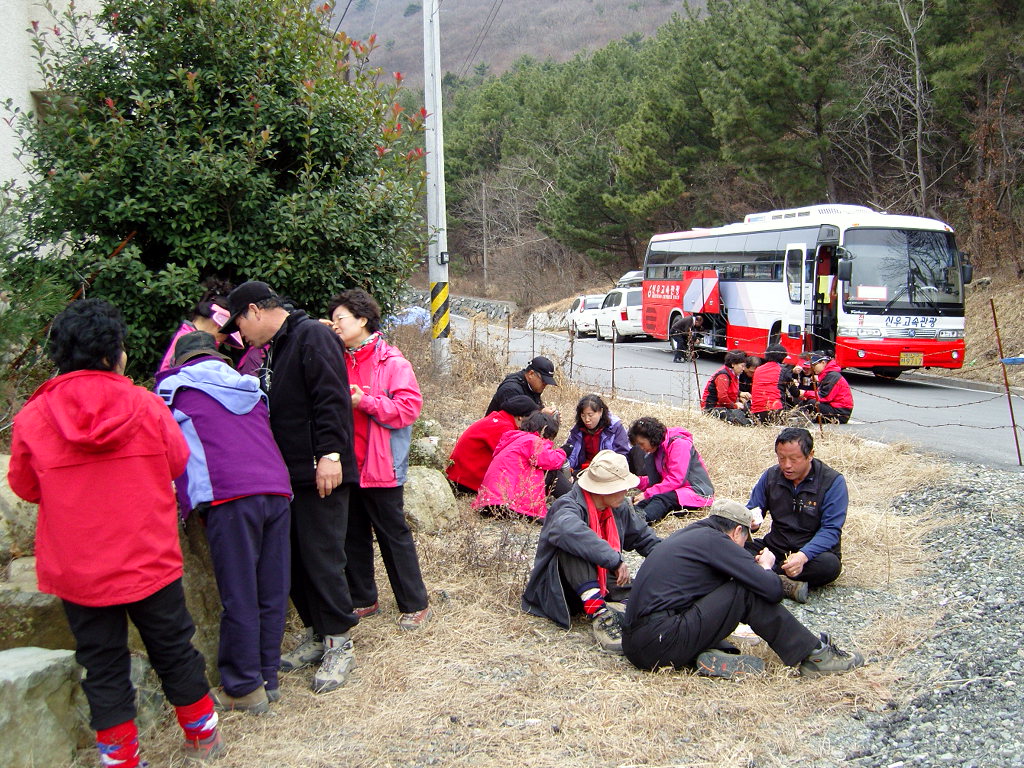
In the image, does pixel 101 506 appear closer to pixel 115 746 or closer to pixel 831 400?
pixel 115 746

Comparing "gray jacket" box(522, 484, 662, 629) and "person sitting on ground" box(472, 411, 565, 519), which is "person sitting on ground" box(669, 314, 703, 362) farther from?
"gray jacket" box(522, 484, 662, 629)

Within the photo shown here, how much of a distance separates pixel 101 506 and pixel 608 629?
2609 millimetres

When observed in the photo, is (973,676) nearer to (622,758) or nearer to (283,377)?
(622,758)

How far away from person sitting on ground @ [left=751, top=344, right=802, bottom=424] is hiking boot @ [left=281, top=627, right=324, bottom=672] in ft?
23.1

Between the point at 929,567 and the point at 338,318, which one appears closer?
the point at 338,318

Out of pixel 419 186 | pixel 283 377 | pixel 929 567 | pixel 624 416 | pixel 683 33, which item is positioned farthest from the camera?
pixel 683 33

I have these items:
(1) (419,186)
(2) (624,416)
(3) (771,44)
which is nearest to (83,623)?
(1) (419,186)

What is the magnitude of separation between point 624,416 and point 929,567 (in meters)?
5.36

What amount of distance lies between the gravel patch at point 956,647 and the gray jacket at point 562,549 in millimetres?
1364

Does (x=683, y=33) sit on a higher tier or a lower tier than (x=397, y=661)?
higher

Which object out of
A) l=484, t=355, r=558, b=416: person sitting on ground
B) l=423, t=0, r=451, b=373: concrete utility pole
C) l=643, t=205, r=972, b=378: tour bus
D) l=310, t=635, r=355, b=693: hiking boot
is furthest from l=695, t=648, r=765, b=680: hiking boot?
l=643, t=205, r=972, b=378: tour bus

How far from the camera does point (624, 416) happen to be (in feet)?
35.5

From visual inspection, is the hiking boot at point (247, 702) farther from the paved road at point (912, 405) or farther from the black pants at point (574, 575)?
the paved road at point (912, 405)

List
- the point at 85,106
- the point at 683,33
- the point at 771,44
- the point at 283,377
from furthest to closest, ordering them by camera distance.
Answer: the point at 683,33, the point at 771,44, the point at 85,106, the point at 283,377
